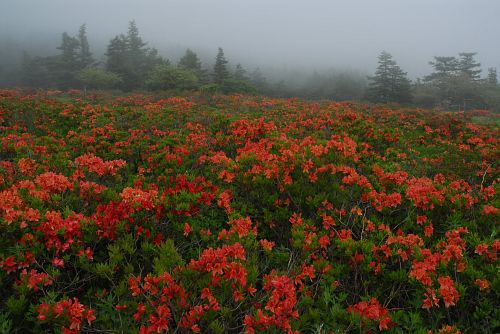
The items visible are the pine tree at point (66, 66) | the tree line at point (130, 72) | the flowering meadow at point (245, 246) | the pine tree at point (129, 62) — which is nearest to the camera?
the flowering meadow at point (245, 246)

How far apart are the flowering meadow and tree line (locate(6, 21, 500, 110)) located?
1752cm

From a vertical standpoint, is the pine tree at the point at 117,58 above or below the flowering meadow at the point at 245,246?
above

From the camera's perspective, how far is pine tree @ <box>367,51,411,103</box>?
31.0 meters

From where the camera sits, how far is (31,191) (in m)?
3.82

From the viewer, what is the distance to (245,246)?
134 inches

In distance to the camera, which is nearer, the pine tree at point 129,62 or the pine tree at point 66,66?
the pine tree at point 129,62

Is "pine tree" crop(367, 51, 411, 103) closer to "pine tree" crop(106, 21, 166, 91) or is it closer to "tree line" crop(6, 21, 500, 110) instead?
"tree line" crop(6, 21, 500, 110)

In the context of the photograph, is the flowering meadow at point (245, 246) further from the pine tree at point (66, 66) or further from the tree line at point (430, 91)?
the pine tree at point (66, 66)

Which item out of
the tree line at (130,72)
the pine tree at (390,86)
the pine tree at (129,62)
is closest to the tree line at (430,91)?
the pine tree at (390,86)

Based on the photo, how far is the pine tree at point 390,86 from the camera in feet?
102

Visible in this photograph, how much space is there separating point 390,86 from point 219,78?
1747 cm

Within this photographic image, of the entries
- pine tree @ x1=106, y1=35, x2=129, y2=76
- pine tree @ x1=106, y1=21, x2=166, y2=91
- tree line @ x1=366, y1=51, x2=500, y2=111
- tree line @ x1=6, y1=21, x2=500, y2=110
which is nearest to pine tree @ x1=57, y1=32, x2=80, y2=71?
tree line @ x1=6, y1=21, x2=500, y2=110

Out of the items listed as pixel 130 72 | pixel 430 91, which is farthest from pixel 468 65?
pixel 130 72

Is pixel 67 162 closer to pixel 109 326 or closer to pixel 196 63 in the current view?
pixel 109 326
